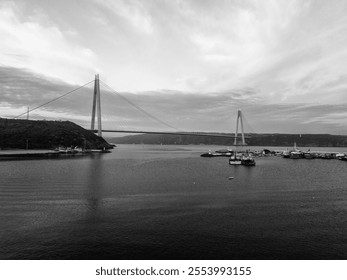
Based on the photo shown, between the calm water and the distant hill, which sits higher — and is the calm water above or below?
below

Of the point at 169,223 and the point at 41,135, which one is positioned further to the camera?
the point at 41,135

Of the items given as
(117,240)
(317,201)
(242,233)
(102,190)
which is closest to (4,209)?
(102,190)

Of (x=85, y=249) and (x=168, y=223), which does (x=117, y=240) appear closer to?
(x=85, y=249)

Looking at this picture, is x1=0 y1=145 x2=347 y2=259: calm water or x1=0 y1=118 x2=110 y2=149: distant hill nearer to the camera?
x1=0 y1=145 x2=347 y2=259: calm water

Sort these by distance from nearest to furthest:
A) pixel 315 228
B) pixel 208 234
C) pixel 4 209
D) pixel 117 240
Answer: pixel 117 240 → pixel 208 234 → pixel 315 228 → pixel 4 209

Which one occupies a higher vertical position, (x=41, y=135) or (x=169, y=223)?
(x=41, y=135)

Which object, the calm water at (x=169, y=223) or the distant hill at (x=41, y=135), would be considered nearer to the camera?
the calm water at (x=169, y=223)

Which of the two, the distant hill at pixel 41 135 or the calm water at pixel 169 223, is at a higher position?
the distant hill at pixel 41 135

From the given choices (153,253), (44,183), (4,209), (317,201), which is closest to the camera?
(153,253)
